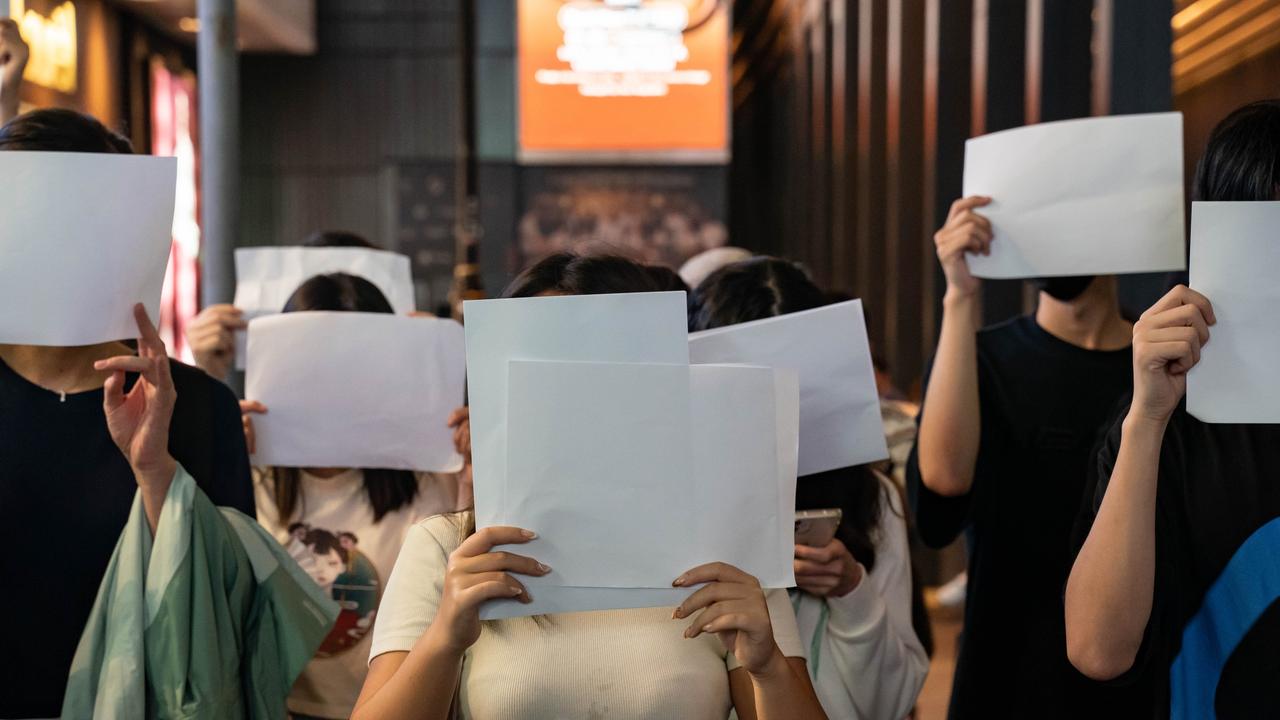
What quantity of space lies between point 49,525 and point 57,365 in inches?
9.1

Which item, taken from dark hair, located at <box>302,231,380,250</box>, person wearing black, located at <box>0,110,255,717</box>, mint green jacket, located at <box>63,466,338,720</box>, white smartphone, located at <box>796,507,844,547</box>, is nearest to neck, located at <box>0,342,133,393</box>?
person wearing black, located at <box>0,110,255,717</box>

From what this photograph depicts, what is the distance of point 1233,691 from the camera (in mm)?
1358

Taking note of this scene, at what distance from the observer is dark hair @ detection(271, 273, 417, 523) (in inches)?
98.0

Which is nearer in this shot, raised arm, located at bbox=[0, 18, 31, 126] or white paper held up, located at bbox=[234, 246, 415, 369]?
raised arm, located at bbox=[0, 18, 31, 126]

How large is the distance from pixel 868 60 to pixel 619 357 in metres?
6.93

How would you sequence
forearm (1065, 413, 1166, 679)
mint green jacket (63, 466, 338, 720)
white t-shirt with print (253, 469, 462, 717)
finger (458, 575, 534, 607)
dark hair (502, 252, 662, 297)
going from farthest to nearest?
white t-shirt with print (253, 469, 462, 717)
mint green jacket (63, 466, 338, 720)
dark hair (502, 252, 662, 297)
forearm (1065, 413, 1166, 679)
finger (458, 575, 534, 607)

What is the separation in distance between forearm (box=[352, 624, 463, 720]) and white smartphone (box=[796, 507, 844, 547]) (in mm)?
562

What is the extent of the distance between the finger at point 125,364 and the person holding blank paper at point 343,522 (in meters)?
0.69

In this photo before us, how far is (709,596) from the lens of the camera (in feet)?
4.25

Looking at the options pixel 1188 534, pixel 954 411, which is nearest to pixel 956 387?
pixel 954 411

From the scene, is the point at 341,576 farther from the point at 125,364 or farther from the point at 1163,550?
the point at 1163,550

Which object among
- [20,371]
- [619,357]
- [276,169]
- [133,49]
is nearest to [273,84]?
[276,169]

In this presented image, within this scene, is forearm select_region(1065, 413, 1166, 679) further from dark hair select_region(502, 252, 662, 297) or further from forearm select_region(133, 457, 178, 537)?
forearm select_region(133, 457, 178, 537)

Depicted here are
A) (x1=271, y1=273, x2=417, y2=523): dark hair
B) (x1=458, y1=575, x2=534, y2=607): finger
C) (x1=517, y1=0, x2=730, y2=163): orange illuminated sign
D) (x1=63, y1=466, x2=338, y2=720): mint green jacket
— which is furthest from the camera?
(x1=517, y1=0, x2=730, y2=163): orange illuminated sign
